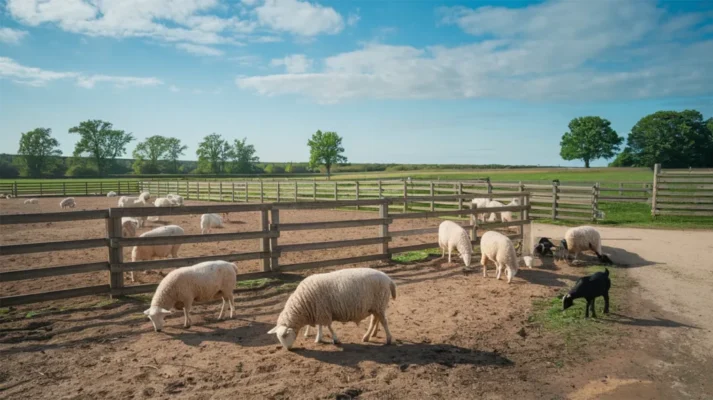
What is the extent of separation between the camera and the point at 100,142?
268 ft

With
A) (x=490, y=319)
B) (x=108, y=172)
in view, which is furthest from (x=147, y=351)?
(x=108, y=172)

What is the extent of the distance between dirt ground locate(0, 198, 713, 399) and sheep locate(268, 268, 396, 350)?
250 millimetres

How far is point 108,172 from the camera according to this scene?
81938 millimetres

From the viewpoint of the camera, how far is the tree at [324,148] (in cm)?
7169

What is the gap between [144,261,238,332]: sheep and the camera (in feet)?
18.4

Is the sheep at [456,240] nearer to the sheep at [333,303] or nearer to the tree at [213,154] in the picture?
the sheep at [333,303]

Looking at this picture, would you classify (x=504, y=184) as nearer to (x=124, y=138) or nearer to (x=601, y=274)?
(x=601, y=274)

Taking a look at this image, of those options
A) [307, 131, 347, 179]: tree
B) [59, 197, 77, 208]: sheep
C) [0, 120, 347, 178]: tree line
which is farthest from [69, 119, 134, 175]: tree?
[59, 197, 77, 208]: sheep

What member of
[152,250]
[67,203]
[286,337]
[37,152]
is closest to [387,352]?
[286,337]

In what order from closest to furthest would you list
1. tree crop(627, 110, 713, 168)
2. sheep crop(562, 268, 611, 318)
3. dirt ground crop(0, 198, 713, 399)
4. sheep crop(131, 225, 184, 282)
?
dirt ground crop(0, 198, 713, 399) → sheep crop(562, 268, 611, 318) → sheep crop(131, 225, 184, 282) → tree crop(627, 110, 713, 168)

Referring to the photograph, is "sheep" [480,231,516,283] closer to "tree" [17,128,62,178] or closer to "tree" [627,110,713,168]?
"tree" [627,110,713,168]

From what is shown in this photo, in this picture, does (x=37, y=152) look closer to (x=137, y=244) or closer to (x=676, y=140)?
(x=137, y=244)

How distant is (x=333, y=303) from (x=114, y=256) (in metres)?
4.14

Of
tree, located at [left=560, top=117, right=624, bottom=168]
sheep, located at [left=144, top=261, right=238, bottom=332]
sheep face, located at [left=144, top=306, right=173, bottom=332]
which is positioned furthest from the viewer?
tree, located at [left=560, top=117, right=624, bottom=168]
